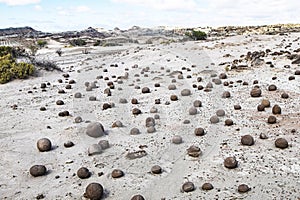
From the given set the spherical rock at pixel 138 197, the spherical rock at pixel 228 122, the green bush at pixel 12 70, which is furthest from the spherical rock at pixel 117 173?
the green bush at pixel 12 70

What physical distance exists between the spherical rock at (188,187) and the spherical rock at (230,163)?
3.63 feet

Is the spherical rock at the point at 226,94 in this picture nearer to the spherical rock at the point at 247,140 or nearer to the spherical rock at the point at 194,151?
the spherical rock at the point at 247,140

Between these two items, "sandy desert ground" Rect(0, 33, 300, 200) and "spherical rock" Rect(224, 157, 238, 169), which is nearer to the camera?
"sandy desert ground" Rect(0, 33, 300, 200)

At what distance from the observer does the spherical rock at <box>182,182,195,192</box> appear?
282 inches

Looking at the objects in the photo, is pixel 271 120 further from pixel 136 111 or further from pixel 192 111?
pixel 136 111

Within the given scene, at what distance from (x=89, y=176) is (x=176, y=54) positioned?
21748mm

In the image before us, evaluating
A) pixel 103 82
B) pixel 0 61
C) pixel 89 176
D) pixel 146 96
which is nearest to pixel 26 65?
pixel 0 61

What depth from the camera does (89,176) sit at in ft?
26.5

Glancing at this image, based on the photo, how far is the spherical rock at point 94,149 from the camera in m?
9.19

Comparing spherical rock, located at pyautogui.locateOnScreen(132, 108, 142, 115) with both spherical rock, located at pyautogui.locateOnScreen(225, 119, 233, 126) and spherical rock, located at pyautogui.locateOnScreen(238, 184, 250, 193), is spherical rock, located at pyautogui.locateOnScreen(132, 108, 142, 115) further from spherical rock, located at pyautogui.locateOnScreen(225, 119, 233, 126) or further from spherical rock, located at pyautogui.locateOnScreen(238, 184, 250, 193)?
spherical rock, located at pyautogui.locateOnScreen(238, 184, 250, 193)

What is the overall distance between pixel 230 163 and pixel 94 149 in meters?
3.40

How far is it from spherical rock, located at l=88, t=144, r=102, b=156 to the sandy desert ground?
0.11 metres

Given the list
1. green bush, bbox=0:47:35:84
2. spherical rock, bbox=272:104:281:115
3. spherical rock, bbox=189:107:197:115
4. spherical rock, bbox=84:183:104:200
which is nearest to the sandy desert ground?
spherical rock, bbox=189:107:197:115

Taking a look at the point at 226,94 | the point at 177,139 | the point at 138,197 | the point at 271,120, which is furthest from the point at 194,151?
the point at 226,94
